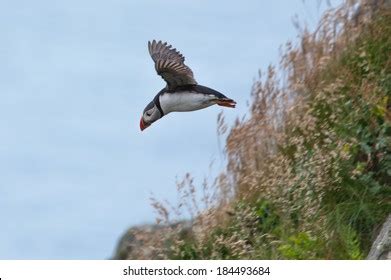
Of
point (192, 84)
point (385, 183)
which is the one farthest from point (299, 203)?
point (192, 84)

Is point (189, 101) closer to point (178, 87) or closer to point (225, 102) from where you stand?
point (178, 87)

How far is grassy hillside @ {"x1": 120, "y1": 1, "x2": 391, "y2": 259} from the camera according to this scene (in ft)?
31.4

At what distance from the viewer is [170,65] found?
10367mm

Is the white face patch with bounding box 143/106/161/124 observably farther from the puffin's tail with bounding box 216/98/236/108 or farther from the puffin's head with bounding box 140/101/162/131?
the puffin's tail with bounding box 216/98/236/108

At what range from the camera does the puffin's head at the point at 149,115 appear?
1122 cm

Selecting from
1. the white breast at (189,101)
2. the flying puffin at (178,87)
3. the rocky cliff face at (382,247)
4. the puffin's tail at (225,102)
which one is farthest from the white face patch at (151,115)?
the rocky cliff face at (382,247)

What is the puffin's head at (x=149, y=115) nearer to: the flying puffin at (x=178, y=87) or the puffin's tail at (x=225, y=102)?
the flying puffin at (x=178, y=87)

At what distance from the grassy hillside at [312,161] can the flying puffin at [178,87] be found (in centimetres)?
55

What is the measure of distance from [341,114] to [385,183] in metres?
0.77

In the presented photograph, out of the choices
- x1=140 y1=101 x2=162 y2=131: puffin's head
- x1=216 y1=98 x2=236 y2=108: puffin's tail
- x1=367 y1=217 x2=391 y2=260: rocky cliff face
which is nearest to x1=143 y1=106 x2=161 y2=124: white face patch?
x1=140 y1=101 x2=162 y2=131: puffin's head

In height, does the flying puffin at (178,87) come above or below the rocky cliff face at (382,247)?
above

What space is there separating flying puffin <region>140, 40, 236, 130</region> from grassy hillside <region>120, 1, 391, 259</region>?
0.55 meters

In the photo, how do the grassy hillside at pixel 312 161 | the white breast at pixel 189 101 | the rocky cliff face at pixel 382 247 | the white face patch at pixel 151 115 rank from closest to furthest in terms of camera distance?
the rocky cliff face at pixel 382 247, the grassy hillside at pixel 312 161, the white breast at pixel 189 101, the white face patch at pixel 151 115
